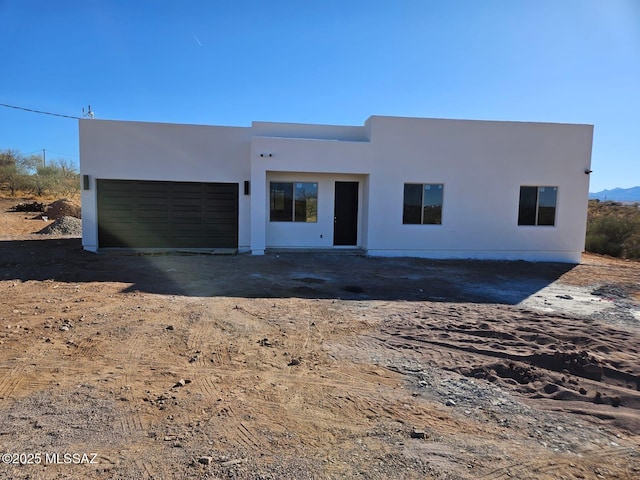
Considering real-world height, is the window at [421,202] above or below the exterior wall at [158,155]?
below

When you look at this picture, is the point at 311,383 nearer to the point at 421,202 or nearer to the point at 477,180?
the point at 421,202

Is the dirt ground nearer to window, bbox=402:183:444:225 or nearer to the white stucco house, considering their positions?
the white stucco house

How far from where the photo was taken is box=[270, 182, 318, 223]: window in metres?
15.0

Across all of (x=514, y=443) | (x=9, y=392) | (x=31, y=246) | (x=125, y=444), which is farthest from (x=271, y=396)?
(x=31, y=246)

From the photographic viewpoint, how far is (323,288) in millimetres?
9547

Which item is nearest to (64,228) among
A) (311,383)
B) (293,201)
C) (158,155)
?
(158,155)

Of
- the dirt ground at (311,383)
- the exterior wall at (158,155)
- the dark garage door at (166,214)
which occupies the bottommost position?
the dirt ground at (311,383)

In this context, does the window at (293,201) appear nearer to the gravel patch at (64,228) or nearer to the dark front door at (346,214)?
the dark front door at (346,214)

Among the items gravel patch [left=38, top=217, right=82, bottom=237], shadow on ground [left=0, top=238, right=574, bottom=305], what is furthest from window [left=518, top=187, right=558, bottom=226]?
gravel patch [left=38, top=217, right=82, bottom=237]

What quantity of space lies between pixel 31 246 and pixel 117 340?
12100mm

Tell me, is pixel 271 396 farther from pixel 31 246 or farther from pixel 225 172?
pixel 31 246

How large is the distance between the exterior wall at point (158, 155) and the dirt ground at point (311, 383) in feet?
19.8

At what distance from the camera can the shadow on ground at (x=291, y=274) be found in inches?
360

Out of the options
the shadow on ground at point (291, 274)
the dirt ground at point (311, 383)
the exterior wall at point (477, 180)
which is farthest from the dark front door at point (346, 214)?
the dirt ground at point (311, 383)
